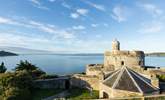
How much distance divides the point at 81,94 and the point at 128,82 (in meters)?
6.93

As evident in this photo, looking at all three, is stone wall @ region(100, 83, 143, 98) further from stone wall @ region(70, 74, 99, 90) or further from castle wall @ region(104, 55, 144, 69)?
castle wall @ region(104, 55, 144, 69)

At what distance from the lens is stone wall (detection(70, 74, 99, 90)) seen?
32312 millimetres

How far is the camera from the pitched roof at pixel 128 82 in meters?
24.1

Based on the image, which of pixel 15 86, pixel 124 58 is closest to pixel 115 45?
pixel 124 58

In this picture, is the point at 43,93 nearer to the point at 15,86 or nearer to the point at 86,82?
the point at 15,86

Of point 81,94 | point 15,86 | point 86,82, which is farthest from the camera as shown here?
point 86,82

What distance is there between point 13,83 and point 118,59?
1949cm

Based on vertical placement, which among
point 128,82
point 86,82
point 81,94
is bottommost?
point 81,94

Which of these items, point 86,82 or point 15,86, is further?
point 86,82

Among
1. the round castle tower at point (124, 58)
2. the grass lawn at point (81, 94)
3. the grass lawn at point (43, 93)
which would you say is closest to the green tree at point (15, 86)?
the grass lawn at point (43, 93)

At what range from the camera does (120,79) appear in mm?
26469

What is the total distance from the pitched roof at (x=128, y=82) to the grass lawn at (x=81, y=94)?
2290mm

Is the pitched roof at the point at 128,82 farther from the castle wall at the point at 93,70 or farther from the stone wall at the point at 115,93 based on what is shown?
the castle wall at the point at 93,70

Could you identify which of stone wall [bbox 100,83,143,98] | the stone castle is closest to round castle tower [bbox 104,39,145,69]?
the stone castle
